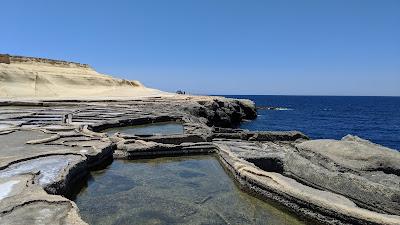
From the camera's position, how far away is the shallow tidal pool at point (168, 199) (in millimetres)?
7383

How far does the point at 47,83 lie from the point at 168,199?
48.9 m

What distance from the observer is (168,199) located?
8.34 meters

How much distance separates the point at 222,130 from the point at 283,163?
23.4ft

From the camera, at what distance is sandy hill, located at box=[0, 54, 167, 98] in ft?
150

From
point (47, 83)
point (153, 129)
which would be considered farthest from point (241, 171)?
point (47, 83)

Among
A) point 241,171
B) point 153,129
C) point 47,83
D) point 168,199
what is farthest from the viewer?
point 47,83

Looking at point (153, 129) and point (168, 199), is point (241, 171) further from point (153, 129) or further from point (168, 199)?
point (153, 129)

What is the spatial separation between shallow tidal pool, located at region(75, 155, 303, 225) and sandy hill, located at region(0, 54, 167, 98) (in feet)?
117

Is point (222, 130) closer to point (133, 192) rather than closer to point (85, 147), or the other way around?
point (85, 147)

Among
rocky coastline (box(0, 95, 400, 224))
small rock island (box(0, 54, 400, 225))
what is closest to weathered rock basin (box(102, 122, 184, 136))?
small rock island (box(0, 54, 400, 225))

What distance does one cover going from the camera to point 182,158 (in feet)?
40.3

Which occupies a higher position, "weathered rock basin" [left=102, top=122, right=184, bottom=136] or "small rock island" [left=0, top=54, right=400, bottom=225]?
"small rock island" [left=0, top=54, right=400, bottom=225]

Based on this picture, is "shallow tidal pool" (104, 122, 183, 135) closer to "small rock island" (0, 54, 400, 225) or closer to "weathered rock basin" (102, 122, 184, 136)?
"weathered rock basin" (102, 122, 184, 136)

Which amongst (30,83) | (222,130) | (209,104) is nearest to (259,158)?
(222,130)
